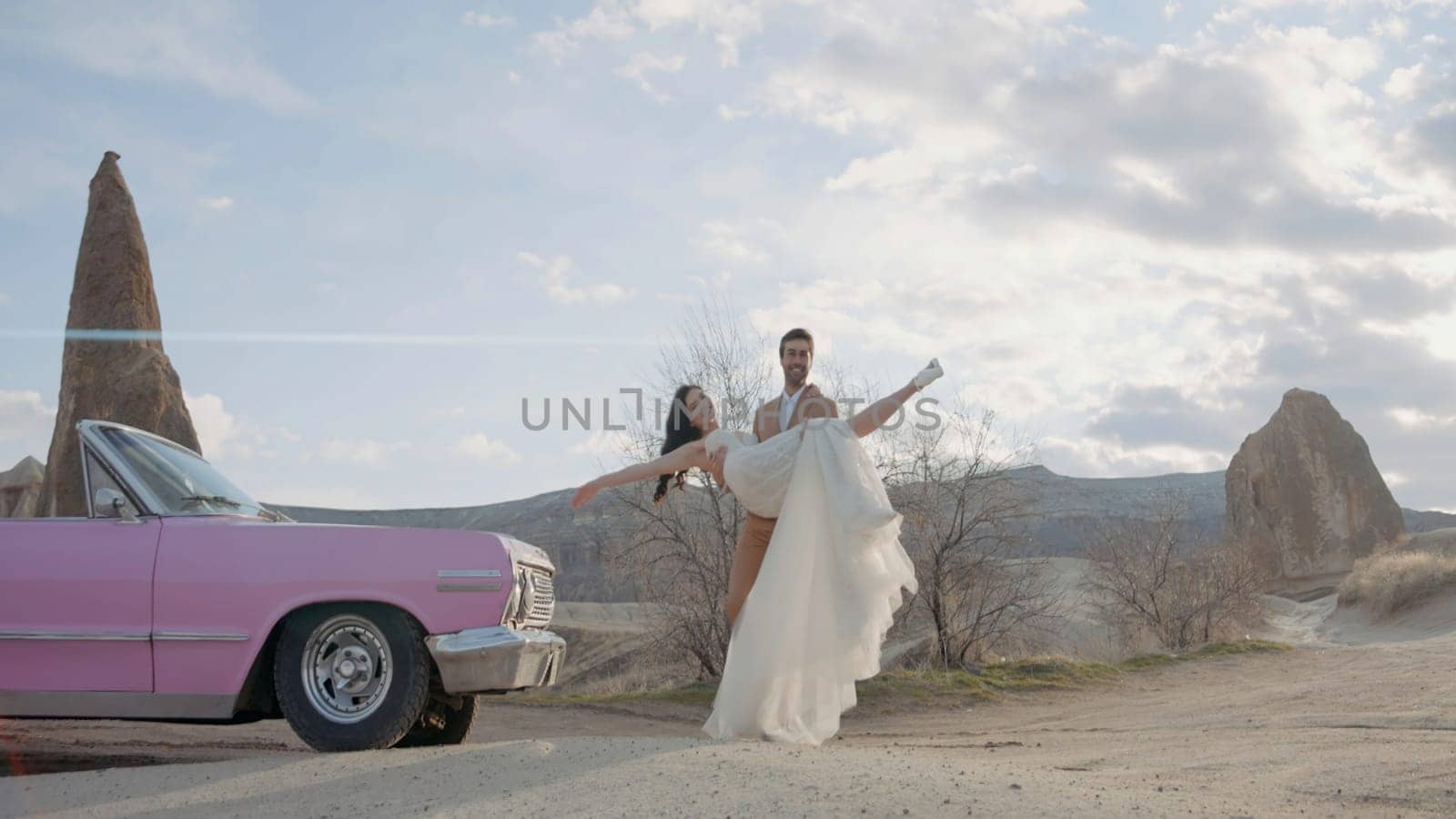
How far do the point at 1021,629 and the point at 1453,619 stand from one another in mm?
8328

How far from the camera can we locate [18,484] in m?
22.2

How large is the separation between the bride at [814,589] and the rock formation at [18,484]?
19950 mm

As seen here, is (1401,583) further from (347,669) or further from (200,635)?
(200,635)

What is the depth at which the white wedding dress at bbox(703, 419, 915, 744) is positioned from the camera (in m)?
5.98

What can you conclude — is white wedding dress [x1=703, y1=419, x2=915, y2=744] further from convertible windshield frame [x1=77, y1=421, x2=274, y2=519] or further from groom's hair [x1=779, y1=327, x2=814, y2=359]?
convertible windshield frame [x1=77, y1=421, x2=274, y2=519]

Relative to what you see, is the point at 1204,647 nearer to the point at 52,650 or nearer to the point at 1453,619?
the point at 1453,619

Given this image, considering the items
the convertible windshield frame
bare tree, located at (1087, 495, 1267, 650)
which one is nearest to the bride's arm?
the convertible windshield frame

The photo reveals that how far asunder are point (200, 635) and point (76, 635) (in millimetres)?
660

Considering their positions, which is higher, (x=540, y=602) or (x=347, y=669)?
(x=540, y=602)

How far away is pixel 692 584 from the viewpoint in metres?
15.3

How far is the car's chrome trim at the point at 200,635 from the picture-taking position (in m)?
5.86

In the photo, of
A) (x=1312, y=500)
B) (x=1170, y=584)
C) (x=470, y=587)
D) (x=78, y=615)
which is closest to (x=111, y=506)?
(x=78, y=615)

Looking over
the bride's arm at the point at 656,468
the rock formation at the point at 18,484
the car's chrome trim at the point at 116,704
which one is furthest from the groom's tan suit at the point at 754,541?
the rock formation at the point at 18,484

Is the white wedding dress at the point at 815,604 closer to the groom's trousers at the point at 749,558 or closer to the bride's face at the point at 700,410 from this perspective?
the groom's trousers at the point at 749,558
